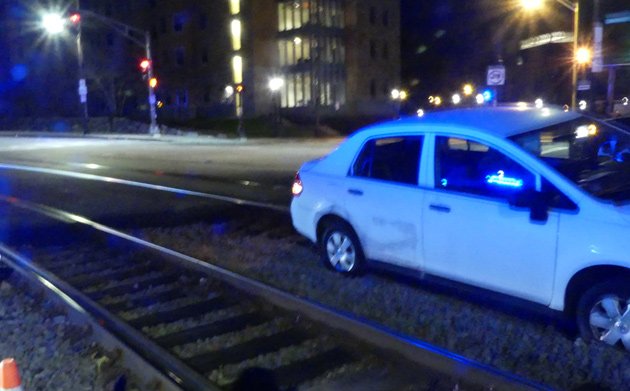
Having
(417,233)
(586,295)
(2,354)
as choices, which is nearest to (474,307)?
(417,233)

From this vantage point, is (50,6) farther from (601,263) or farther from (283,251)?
(601,263)

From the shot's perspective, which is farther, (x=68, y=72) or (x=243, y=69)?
(x=68, y=72)

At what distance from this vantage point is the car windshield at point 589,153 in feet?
18.6

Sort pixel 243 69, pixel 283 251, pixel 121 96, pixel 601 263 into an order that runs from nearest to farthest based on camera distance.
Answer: pixel 601 263 → pixel 283 251 → pixel 243 69 → pixel 121 96

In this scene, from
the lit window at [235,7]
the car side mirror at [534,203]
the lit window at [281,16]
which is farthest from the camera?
the lit window at [281,16]

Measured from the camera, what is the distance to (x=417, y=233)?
259 inches

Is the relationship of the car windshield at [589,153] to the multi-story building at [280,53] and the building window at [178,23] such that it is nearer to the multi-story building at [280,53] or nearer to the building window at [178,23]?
the multi-story building at [280,53]

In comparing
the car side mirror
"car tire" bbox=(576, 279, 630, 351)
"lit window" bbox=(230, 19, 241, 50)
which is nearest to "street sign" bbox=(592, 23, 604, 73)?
the car side mirror

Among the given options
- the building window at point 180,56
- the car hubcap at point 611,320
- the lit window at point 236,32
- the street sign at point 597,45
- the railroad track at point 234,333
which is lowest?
the railroad track at point 234,333

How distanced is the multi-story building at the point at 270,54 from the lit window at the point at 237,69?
8cm

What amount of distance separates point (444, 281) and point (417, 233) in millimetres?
468

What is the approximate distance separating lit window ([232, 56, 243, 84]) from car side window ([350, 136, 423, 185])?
5106 cm

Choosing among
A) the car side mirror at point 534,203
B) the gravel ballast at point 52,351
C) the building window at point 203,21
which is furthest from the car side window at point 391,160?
the building window at point 203,21

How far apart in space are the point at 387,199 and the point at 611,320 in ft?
7.39
